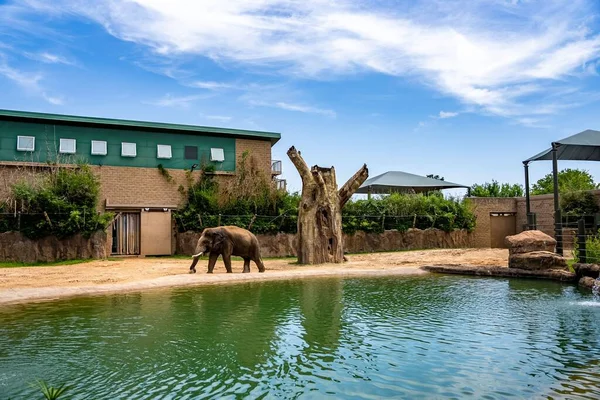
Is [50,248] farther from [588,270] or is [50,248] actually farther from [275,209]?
[588,270]

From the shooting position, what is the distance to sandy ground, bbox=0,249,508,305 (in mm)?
10688

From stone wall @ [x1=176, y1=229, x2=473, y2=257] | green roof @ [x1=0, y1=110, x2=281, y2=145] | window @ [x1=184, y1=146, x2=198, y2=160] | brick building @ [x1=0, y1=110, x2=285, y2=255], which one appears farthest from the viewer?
window @ [x1=184, y1=146, x2=198, y2=160]

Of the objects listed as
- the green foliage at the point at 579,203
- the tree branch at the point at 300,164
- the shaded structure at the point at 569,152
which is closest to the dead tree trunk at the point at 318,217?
the tree branch at the point at 300,164

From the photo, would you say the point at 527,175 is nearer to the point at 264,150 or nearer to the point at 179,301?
the point at 264,150

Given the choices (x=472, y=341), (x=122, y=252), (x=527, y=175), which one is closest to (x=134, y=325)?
(x=472, y=341)

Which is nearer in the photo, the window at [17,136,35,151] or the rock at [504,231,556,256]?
the rock at [504,231,556,256]

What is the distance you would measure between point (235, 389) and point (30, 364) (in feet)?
8.23

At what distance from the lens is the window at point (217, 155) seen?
25.0m

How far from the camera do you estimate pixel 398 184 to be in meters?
29.6

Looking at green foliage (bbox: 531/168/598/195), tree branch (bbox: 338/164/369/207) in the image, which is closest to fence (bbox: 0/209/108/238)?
tree branch (bbox: 338/164/369/207)

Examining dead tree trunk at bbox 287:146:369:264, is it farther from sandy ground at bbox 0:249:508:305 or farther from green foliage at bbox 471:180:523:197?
green foliage at bbox 471:180:523:197

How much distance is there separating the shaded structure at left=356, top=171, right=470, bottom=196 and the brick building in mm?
7228

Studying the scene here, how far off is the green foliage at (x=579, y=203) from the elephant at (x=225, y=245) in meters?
14.9

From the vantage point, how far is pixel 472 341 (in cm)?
655
